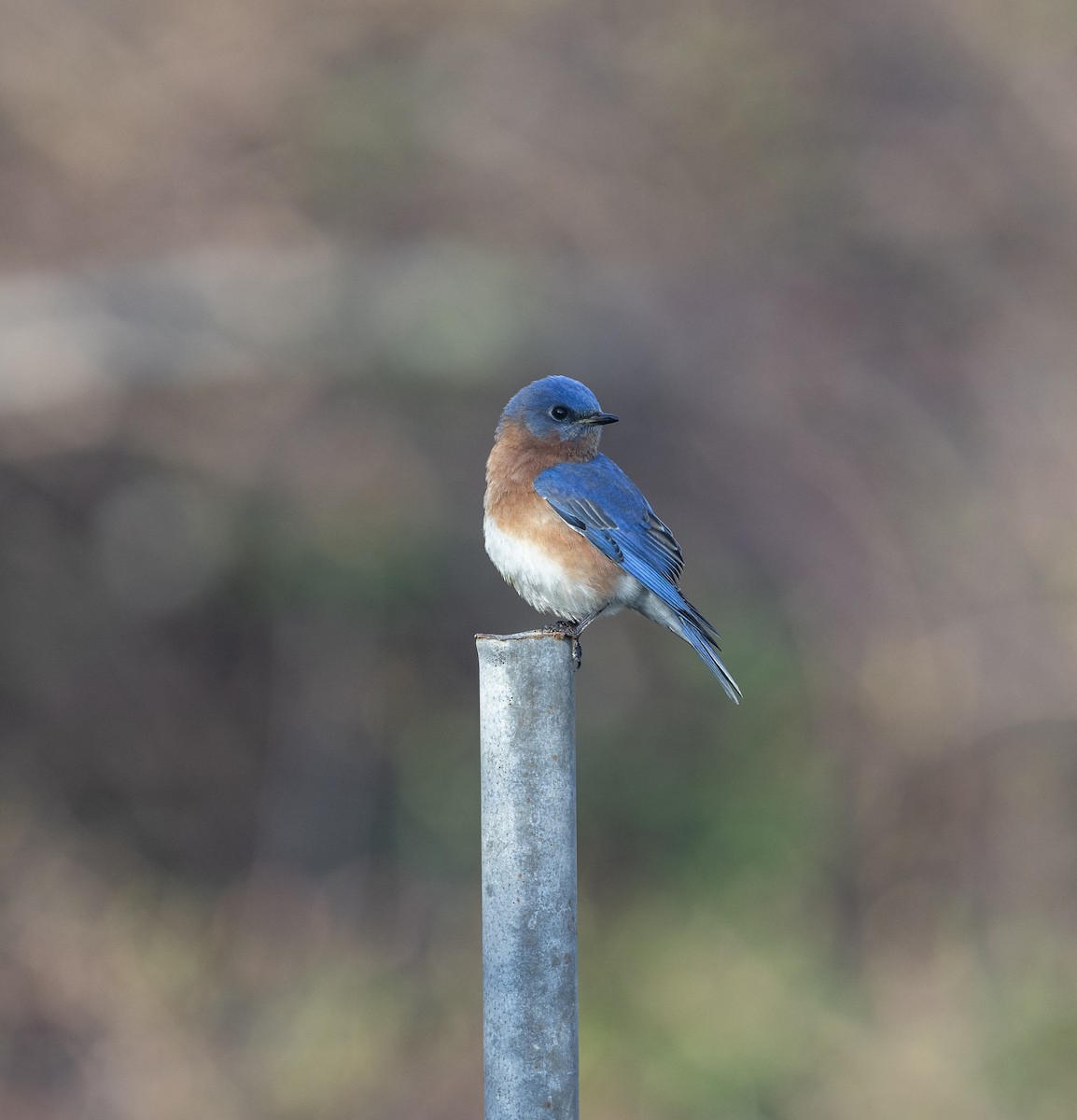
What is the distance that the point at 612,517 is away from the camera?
4.21 m

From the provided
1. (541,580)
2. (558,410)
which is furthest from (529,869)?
(558,410)

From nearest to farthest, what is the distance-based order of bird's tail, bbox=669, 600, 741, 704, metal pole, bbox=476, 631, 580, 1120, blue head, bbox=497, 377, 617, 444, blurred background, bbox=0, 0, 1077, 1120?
1. metal pole, bbox=476, 631, 580, 1120
2. bird's tail, bbox=669, 600, 741, 704
3. blue head, bbox=497, 377, 617, 444
4. blurred background, bbox=0, 0, 1077, 1120

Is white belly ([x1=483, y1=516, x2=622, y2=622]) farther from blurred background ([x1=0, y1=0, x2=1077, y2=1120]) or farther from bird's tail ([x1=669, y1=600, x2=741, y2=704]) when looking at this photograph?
blurred background ([x1=0, y1=0, x2=1077, y2=1120])

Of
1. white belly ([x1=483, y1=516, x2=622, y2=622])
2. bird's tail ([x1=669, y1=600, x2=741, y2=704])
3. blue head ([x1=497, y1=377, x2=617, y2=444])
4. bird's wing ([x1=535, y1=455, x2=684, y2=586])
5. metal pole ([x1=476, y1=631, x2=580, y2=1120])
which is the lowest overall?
metal pole ([x1=476, y1=631, x2=580, y2=1120])

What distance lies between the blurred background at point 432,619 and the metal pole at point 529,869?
4582 millimetres

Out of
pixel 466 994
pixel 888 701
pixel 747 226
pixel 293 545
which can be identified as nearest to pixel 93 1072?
pixel 466 994

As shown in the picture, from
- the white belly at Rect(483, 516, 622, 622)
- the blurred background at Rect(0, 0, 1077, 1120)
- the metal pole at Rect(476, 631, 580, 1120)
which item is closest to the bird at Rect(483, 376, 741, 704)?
the white belly at Rect(483, 516, 622, 622)

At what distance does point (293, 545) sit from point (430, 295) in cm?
206

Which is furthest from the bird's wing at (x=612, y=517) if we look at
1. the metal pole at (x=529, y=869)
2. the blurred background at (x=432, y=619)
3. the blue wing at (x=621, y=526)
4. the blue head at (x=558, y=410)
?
the blurred background at (x=432, y=619)

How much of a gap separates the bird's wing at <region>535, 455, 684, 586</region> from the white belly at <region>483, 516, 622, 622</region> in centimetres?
9

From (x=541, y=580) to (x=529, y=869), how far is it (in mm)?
1500

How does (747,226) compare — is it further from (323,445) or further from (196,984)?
(196,984)

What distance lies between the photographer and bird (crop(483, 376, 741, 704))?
412 centimetres

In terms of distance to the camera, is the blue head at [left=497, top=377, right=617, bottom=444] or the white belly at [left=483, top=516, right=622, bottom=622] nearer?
the white belly at [left=483, top=516, right=622, bottom=622]
